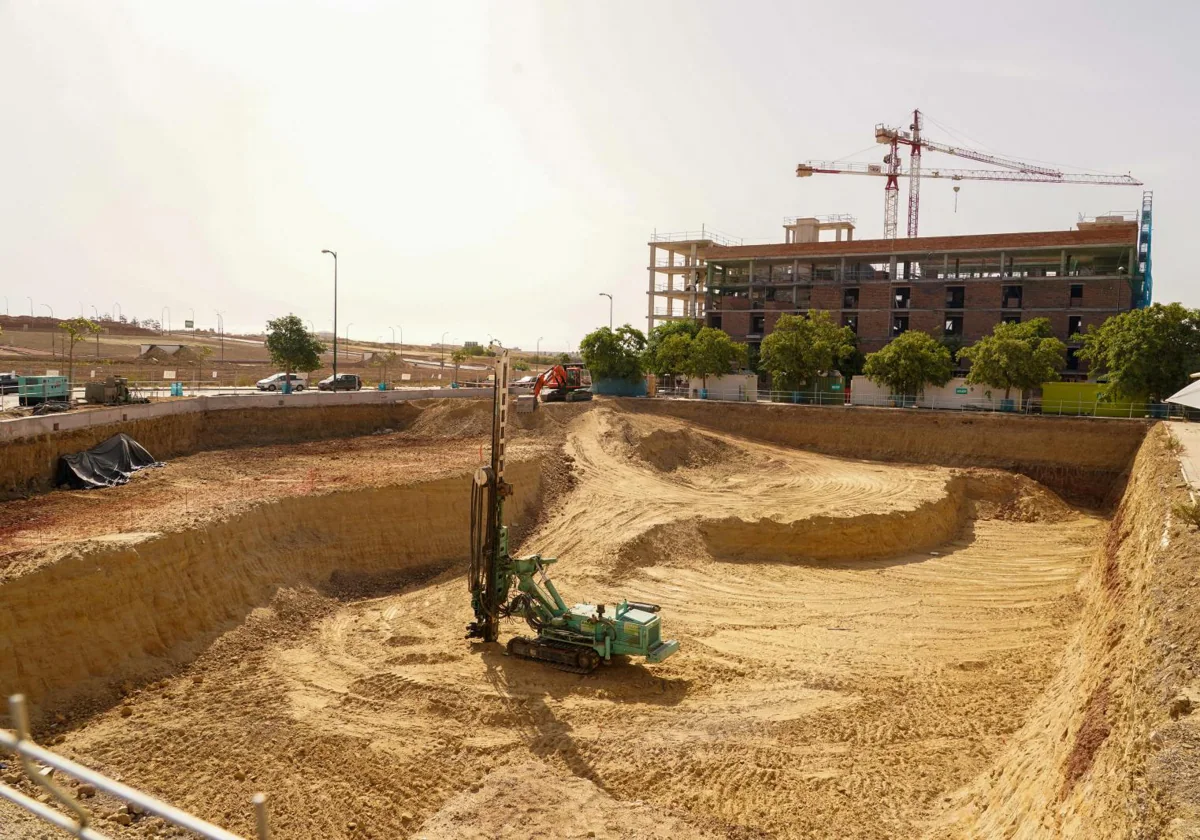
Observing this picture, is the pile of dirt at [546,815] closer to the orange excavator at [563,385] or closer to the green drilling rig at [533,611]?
the green drilling rig at [533,611]

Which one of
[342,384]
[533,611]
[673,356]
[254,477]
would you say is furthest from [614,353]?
[533,611]

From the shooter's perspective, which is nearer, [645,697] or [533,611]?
[645,697]

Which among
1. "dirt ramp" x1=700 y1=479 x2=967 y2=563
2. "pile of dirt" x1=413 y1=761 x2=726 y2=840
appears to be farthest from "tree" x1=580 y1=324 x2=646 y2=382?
"pile of dirt" x1=413 y1=761 x2=726 y2=840

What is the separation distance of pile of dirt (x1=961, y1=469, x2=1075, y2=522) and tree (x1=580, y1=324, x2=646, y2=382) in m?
25.2

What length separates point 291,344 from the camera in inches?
2094

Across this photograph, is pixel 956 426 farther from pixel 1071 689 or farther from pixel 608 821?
pixel 608 821

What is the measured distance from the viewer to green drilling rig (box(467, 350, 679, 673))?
57.3 ft

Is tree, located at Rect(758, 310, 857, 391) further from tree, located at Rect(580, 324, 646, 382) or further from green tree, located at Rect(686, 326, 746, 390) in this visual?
tree, located at Rect(580, 324, 646, 382)

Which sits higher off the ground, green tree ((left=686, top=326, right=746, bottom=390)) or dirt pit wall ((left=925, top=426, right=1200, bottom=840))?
green tree ((left=686, top=326, right=746, bottom=390))

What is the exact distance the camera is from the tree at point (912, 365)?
→ 4969cm

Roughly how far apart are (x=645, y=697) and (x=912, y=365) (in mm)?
38869

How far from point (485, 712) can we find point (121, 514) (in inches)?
512

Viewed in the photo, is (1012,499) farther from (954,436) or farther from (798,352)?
(798,352)

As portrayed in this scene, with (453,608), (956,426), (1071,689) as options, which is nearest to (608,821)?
(1071,689)
